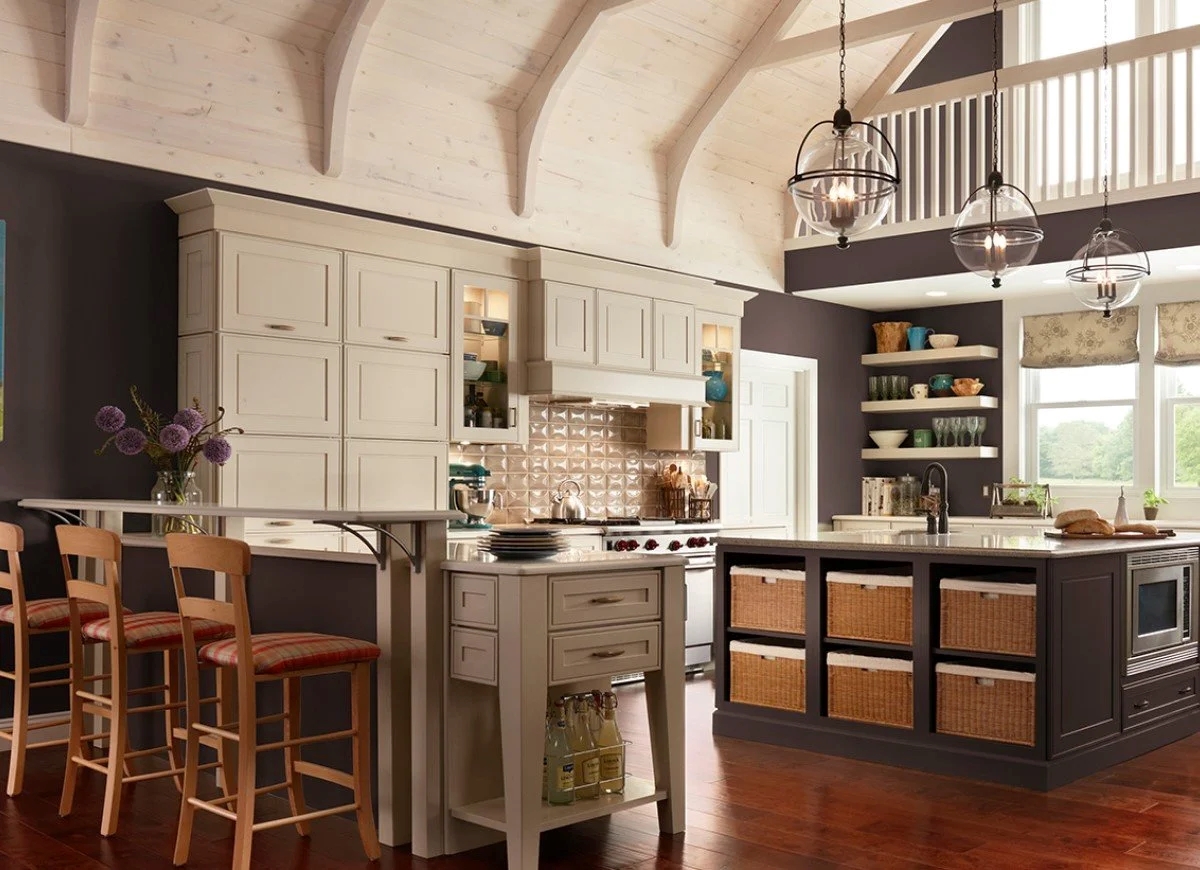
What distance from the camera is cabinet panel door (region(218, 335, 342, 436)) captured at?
564cm

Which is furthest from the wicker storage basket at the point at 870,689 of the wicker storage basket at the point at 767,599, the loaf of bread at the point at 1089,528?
the loaf of bread at the point at 1089,528

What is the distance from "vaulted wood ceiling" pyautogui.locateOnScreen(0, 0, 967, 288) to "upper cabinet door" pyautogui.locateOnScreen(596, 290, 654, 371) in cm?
48

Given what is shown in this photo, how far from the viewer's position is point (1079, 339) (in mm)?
8992

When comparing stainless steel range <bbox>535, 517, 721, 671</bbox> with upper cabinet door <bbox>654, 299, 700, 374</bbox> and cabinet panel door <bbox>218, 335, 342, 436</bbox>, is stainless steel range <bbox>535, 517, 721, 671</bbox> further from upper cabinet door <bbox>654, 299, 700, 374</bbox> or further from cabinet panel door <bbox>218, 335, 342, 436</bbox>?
cabinet panel door <bbox>218, 335, 342, 436</bbox>

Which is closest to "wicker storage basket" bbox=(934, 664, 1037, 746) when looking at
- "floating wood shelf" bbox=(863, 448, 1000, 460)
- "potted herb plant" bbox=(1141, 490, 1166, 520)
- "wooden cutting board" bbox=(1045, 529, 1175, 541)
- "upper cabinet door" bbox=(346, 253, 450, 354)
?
"wooden cutting board" bbox=(1045, 529, 1175, 541)

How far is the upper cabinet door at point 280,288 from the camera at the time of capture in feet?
18.5

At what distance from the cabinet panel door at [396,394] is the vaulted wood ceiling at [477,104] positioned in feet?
2.75

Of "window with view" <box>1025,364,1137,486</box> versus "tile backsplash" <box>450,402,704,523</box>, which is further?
"window with view" <box>1025,364,1137,486</box>

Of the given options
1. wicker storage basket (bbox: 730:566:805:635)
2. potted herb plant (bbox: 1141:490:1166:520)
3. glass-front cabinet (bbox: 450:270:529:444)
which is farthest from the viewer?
potted herb plant (bbox: 1141:490:1166:520)

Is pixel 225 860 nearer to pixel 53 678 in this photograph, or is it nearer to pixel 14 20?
pixel 53 678

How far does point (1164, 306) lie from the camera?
337 inches

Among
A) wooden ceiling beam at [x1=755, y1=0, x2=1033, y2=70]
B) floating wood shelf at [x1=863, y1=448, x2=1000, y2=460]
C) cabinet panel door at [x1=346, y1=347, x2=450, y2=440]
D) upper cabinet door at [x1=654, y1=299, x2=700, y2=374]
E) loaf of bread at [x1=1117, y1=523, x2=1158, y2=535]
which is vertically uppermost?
wooden ceiling beam at [x1=755, y1=0, x2=1033, y2=70]

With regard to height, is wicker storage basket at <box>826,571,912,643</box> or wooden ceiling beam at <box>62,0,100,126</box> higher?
wooden ceiling beam at <box>62,0,100,126</box>

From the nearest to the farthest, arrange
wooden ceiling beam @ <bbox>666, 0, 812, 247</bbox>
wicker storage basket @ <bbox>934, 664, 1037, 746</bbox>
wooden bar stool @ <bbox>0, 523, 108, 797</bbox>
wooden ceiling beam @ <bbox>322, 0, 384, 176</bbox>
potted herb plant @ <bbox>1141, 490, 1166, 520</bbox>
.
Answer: wooden bar stool @ <bbox>0, 523, 108, 797</bbox> → wicker storage basket @ <bbox>934, 664, 1037, 746</bbox> → wooden ceiling beam @ <bbox>322, 0, 384, 176</bbox> → wooden ceiling beam @ <bbox>666, 0, 812, 247</bbox> → potted herb plant @ <bbox>1141, 490, 1166, 520</bbox>
